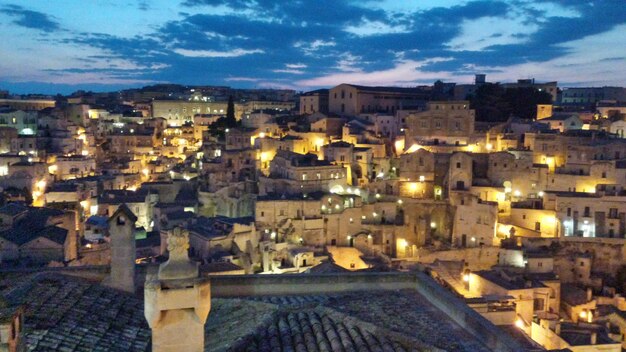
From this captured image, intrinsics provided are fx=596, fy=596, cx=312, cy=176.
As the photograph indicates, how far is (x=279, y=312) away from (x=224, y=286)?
75.4 inches

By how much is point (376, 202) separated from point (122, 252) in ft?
89.6

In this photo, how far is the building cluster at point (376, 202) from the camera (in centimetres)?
2522

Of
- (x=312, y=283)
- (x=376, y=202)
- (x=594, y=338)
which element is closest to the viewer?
(x=312, y=283)

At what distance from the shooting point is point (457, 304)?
8.92m

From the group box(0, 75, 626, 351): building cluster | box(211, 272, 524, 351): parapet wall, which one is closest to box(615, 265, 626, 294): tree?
box(0, 75, 626, 351): building cluster

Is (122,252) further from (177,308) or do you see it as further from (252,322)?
(177,308)

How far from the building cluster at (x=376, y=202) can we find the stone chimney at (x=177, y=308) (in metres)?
13.9

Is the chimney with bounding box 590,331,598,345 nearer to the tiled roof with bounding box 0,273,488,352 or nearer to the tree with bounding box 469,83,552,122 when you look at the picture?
the tiled roof with bounding box 0,273,488,352

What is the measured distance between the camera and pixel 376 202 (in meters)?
36.5

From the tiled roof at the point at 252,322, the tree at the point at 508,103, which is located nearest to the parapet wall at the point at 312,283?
the tiled roof at the point at 252,322

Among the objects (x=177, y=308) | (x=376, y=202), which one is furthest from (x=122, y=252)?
(x=376, y=202)

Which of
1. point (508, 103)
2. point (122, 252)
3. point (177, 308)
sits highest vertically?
point (508, 103)

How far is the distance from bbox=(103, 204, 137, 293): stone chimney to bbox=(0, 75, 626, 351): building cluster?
11665 mm

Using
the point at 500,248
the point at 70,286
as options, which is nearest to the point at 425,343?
the point at 70,286
